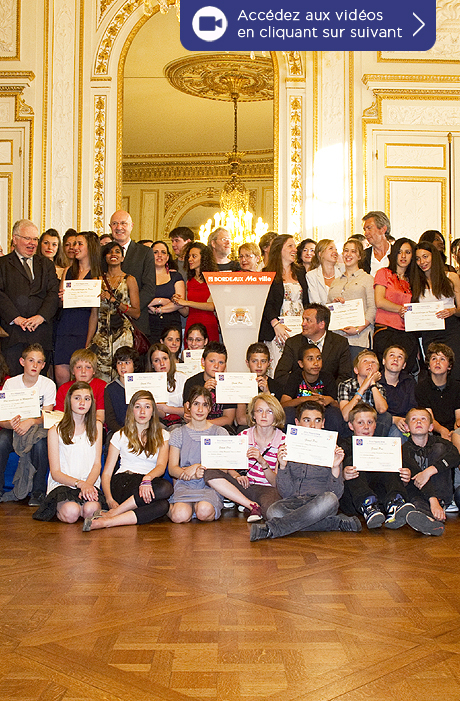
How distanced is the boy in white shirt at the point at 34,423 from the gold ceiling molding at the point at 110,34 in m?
5.16

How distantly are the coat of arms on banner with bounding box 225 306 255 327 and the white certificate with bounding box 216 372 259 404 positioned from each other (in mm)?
470

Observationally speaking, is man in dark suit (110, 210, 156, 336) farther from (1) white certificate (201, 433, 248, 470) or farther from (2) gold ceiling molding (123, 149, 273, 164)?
(2) gold ceiling molding (123, 149, 273, 164)

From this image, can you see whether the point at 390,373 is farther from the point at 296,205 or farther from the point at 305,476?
the point at 296,205

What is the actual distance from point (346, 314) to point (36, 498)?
2.83m

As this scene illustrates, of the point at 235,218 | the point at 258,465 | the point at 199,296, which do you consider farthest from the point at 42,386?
the point at 235,218

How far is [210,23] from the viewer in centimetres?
495

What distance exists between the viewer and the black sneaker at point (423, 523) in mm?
4527

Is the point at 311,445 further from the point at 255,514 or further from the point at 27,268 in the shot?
the point at 27,268

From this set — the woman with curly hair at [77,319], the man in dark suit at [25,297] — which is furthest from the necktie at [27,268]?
the woman with curly hair at [77,319]

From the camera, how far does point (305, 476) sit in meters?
4.94

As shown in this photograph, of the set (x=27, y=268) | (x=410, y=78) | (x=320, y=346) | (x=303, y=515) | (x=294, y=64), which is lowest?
(x=303, y=515)

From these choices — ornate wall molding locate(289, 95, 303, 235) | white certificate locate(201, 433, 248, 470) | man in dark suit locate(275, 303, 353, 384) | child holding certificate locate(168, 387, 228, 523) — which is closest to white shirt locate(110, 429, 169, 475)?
child holding certificate locate(168, 387, 228, 523)

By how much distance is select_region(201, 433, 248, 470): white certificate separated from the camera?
196 inches

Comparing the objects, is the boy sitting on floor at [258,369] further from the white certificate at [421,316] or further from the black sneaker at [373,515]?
the black sneaker at [373,515]
